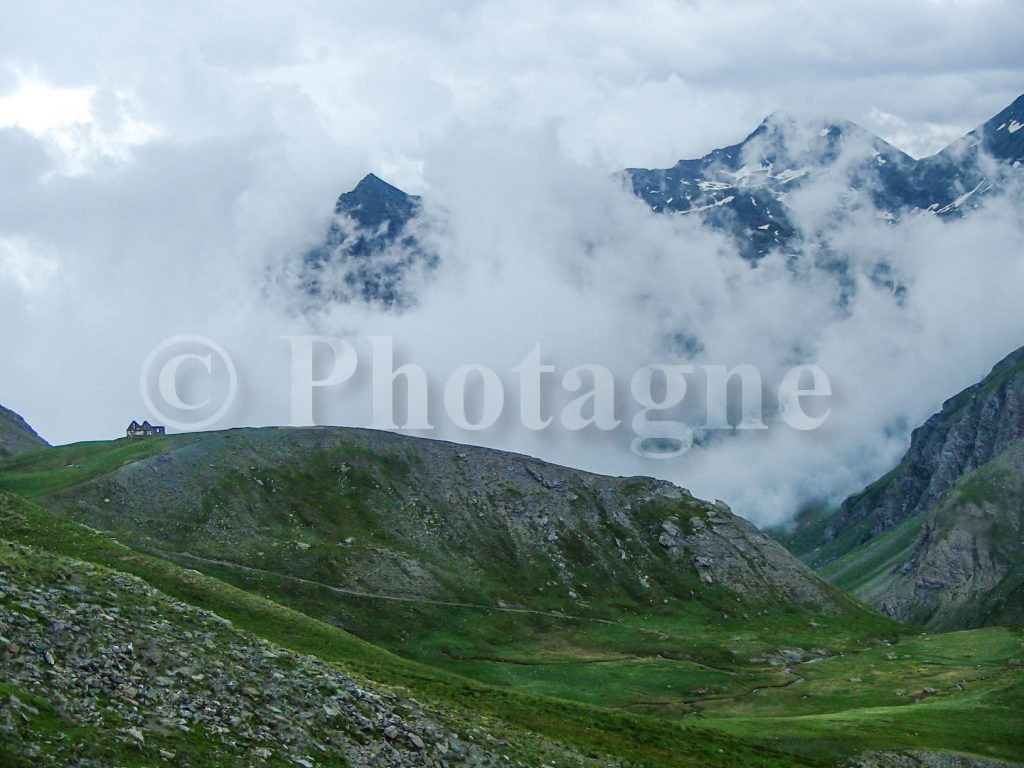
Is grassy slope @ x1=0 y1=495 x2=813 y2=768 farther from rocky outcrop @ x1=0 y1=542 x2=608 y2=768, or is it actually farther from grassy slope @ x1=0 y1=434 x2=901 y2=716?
grassy slope @ x1=0 y1=434 x2=901 y2=716

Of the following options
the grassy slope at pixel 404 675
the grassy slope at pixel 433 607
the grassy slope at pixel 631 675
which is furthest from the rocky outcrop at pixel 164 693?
the grassy slope at pixel 433 607

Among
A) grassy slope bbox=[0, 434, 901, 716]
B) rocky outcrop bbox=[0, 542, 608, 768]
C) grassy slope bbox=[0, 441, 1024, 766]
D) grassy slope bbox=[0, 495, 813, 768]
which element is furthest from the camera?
grassy slope bbox=[0, 434, 901, 716]

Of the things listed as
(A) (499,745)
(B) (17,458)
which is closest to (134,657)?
(A) (499,745)

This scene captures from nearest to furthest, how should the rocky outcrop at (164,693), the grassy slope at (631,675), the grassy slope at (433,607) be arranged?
the rocky outcrop at (164,693)
the grassy slope at (631,675)
the grassy slope at (433,607)

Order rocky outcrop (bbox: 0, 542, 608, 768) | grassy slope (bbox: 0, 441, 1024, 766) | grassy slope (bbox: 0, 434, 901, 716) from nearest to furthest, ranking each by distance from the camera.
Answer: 1. rocky outcrop (bbox: 0, 542, 608, 768)
2. grassy slope (bbox: 0, 441, 1024, 766)
3. grassy slope (bbox: 0, 434, 901, 716)

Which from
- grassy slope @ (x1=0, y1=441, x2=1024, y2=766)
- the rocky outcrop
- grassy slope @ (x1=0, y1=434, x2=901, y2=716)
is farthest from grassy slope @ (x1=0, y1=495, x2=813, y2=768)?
grassy slope @ (x1=0, y1=434, x2=901, y2=716)

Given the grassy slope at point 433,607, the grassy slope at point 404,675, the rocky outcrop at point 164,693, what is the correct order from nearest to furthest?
the rocky outcrop at point 164,693
the grassy slope at point 404,675
the grassy slope at point 433,607

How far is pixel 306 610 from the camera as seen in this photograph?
512ft

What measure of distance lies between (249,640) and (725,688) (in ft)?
339

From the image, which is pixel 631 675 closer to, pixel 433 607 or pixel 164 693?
pixel 433 607

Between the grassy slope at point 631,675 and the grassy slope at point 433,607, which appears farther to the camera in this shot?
the grassy slope at point 433,607

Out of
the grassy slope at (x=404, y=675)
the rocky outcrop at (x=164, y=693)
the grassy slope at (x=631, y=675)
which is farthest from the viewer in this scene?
the grassy slope at (x=631, y=675)

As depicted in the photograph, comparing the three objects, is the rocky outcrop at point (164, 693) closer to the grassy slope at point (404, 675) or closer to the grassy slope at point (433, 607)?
the grassy slope at point (404, 675)

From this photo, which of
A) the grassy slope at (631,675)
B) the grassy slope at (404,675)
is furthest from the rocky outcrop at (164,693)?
the grassy slope at (631,675)
